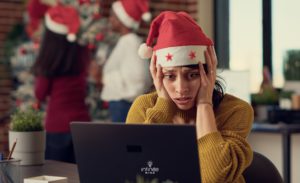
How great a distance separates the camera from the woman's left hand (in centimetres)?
237

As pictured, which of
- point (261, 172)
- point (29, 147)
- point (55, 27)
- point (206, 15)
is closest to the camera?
point (261, 172)

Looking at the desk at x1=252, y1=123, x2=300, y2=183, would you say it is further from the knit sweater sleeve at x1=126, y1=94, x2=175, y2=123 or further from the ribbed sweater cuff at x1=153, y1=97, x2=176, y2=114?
the ribbed sweater cuff at x1=153, y1=97, x2=176, y2=114

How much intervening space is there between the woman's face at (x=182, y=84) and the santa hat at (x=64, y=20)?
3.17 meters

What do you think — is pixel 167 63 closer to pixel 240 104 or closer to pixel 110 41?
pixel 240 104

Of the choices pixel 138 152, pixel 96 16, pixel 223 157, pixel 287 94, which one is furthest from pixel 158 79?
pixel 96 16

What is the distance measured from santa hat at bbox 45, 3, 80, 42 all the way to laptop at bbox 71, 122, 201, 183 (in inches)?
140

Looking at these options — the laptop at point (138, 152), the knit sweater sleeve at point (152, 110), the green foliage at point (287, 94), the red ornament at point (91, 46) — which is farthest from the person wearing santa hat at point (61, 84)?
the laptop at point (138, 152)

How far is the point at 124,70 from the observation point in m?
5.41

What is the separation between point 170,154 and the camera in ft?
6.14

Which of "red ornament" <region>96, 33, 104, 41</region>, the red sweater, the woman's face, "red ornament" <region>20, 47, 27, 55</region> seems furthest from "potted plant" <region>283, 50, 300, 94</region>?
the woman's face

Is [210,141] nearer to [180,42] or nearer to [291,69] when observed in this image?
[180,42]

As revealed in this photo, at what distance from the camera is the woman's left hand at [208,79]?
2.37m

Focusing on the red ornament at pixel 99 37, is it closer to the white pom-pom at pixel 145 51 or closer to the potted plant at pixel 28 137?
the potted plant at pixel 28 137

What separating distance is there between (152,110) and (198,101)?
0.51ft
